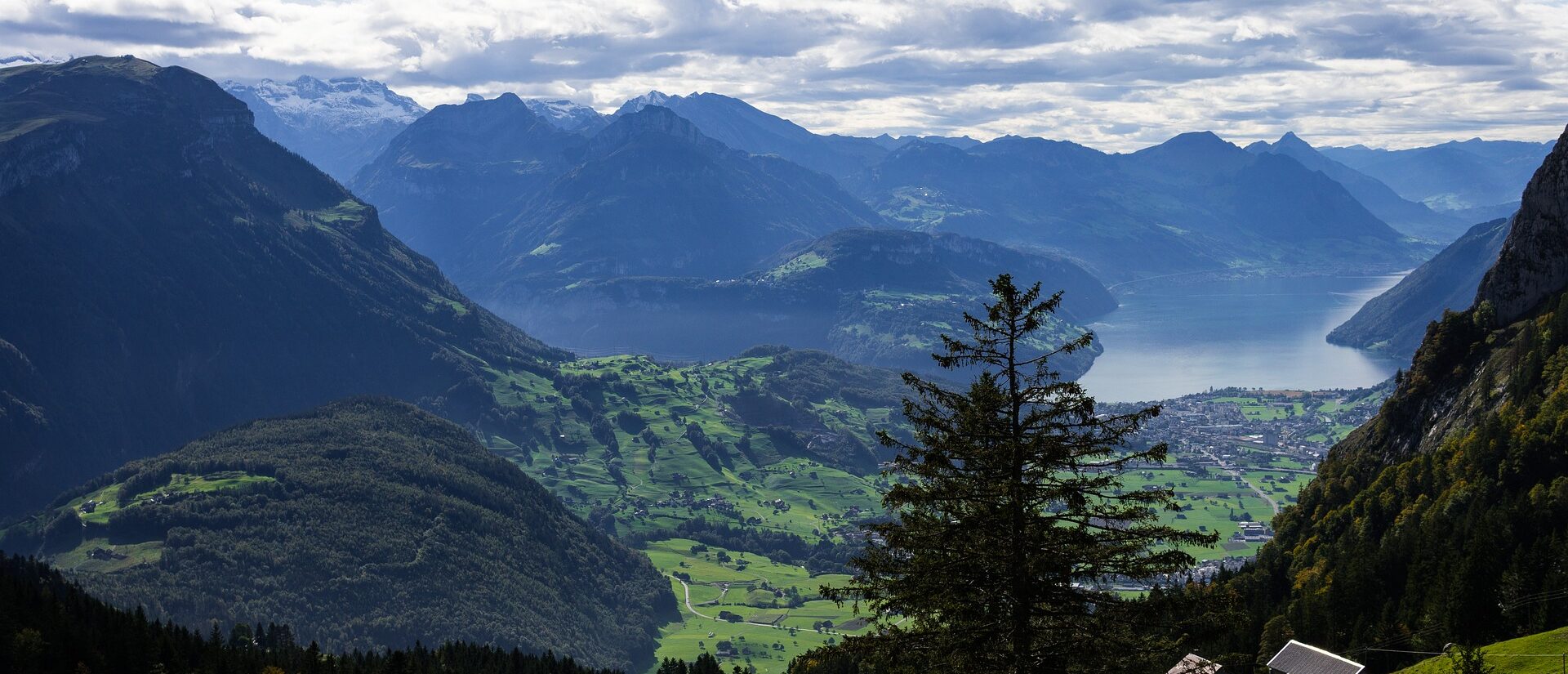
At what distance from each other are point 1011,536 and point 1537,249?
287ft

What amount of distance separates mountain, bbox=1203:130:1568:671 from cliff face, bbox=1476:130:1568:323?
4.9 inches

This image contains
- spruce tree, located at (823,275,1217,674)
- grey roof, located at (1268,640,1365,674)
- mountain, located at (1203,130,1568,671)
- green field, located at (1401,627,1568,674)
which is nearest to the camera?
spruce tree, located at (823,275,1217,674)

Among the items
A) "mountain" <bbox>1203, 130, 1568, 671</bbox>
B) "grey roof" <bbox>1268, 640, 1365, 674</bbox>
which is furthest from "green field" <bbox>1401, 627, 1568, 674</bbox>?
"mountain" <bbox>1203, 130, 1568, 671</bbox>

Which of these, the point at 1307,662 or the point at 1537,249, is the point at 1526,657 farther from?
the point at 1537,249

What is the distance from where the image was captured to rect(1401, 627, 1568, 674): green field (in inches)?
1710

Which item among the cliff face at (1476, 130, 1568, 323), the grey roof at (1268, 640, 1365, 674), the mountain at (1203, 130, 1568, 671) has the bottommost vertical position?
the grey roof at (1268, 640, 1365, 674)

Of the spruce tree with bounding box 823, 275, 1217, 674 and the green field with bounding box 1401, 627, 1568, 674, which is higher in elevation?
the spruce tree with bounding box 823, 275, 1217, 674

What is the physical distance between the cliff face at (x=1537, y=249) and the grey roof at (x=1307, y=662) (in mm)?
55784

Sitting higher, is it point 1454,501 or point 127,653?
point 1454,501

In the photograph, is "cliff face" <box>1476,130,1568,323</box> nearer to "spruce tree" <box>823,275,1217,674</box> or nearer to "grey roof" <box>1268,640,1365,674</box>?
"grey roof" <box>1268,640,1365,674</box>

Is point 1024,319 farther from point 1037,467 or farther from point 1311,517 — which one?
point 1311,517

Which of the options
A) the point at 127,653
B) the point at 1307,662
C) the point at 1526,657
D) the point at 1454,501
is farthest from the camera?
the point at 127,653

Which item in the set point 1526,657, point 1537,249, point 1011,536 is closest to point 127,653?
point 1011,536

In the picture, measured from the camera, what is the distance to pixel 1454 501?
2958 inches
